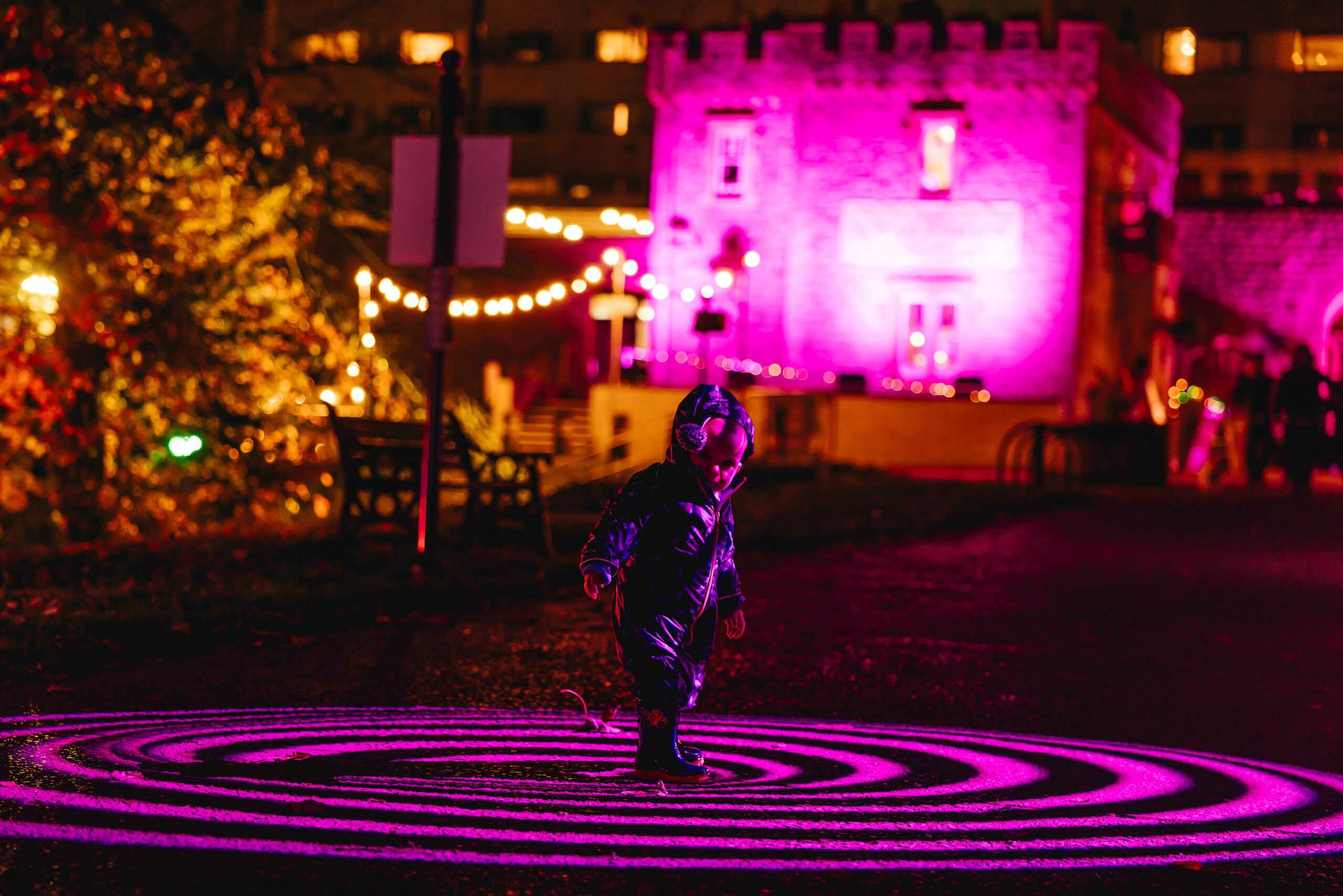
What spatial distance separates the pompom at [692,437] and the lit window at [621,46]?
54839 millimetres

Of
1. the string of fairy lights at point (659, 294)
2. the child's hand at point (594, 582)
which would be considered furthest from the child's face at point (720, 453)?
the string of fairy lights at point (659, 294)

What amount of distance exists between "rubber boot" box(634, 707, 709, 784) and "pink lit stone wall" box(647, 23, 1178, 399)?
2972 centimetres

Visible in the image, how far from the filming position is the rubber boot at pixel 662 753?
5.85m

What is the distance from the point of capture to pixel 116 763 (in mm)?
5867

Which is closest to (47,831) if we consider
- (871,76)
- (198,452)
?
(198,452)

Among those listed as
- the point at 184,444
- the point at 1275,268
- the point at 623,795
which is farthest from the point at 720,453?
the point at 1275,268

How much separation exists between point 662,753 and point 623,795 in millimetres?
231

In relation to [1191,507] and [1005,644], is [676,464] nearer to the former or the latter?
[1005,644]

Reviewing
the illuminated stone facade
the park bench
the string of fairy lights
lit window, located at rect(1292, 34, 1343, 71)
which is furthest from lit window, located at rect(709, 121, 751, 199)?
lit window, located at rect(1292, 34, 1343, 71)

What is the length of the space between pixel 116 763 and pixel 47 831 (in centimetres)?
99

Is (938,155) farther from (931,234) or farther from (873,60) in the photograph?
(873,60)

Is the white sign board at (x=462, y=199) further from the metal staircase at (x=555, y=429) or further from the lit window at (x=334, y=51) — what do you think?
the metal staircase at (x=555, y=429)

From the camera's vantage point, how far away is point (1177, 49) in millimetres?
58500

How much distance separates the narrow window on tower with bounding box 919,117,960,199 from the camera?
35.2 meters
